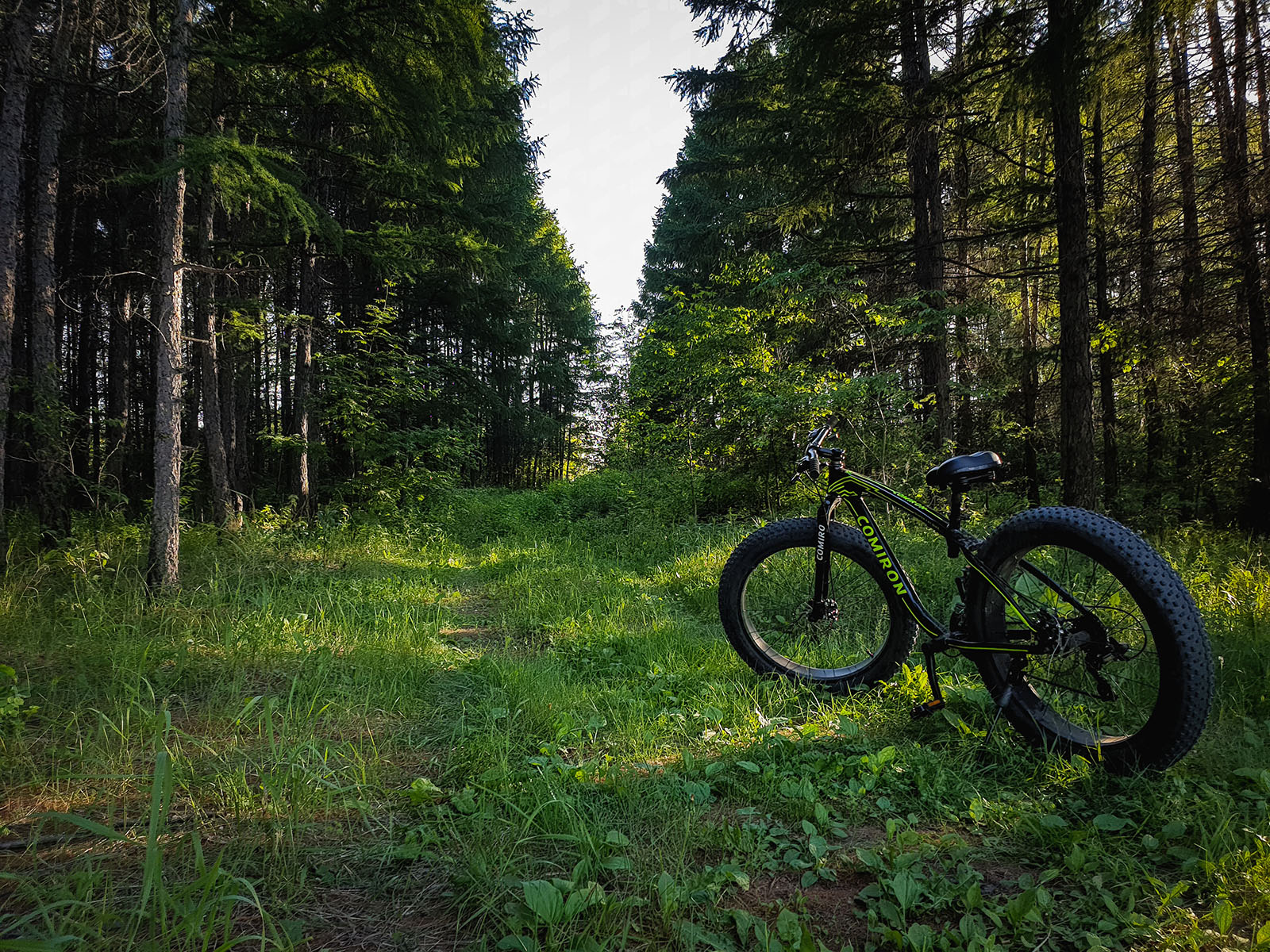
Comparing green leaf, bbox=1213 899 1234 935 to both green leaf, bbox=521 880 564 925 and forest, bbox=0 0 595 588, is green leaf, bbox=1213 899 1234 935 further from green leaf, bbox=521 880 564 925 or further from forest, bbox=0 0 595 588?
forest, bbox=0 0 595 588

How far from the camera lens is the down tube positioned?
2568 mm

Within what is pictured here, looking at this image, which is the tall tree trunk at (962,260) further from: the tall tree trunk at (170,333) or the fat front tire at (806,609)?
the tall tree trunk at (170,333)

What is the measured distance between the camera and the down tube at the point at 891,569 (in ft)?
8.42

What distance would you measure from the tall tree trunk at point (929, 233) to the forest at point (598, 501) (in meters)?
0.08

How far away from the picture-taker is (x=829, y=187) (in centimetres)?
882

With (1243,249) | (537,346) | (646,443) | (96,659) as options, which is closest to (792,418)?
(646,443)

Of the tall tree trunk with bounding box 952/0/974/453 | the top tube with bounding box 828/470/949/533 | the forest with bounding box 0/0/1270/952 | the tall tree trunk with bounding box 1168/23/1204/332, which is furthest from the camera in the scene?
the tall tree trunk with bounding box 952/0/974/453

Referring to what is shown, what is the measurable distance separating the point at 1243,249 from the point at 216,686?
33.1 ft

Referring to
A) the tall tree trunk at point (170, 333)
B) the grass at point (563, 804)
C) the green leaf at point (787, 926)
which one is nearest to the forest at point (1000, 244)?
the grass at point (563, 804)

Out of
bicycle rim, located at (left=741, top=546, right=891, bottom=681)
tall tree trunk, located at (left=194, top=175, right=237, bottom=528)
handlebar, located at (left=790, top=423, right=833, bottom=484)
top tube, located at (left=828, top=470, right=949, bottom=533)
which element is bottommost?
bicycle rim, located at (left=741, top=546, right=891, bottom=681)

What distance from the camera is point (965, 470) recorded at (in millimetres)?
2375

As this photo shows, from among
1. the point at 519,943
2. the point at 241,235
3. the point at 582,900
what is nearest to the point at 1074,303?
the point at 582,900

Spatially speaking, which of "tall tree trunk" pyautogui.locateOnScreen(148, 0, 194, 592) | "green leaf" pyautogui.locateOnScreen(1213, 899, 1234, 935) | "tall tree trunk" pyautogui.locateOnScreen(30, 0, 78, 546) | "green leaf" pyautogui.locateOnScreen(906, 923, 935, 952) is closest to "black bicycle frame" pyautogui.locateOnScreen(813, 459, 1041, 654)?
"green leaf" pyautogui.locateOnScreen(1213, 899, 1234, 935)

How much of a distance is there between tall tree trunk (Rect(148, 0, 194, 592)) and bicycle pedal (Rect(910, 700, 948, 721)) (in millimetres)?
5356
